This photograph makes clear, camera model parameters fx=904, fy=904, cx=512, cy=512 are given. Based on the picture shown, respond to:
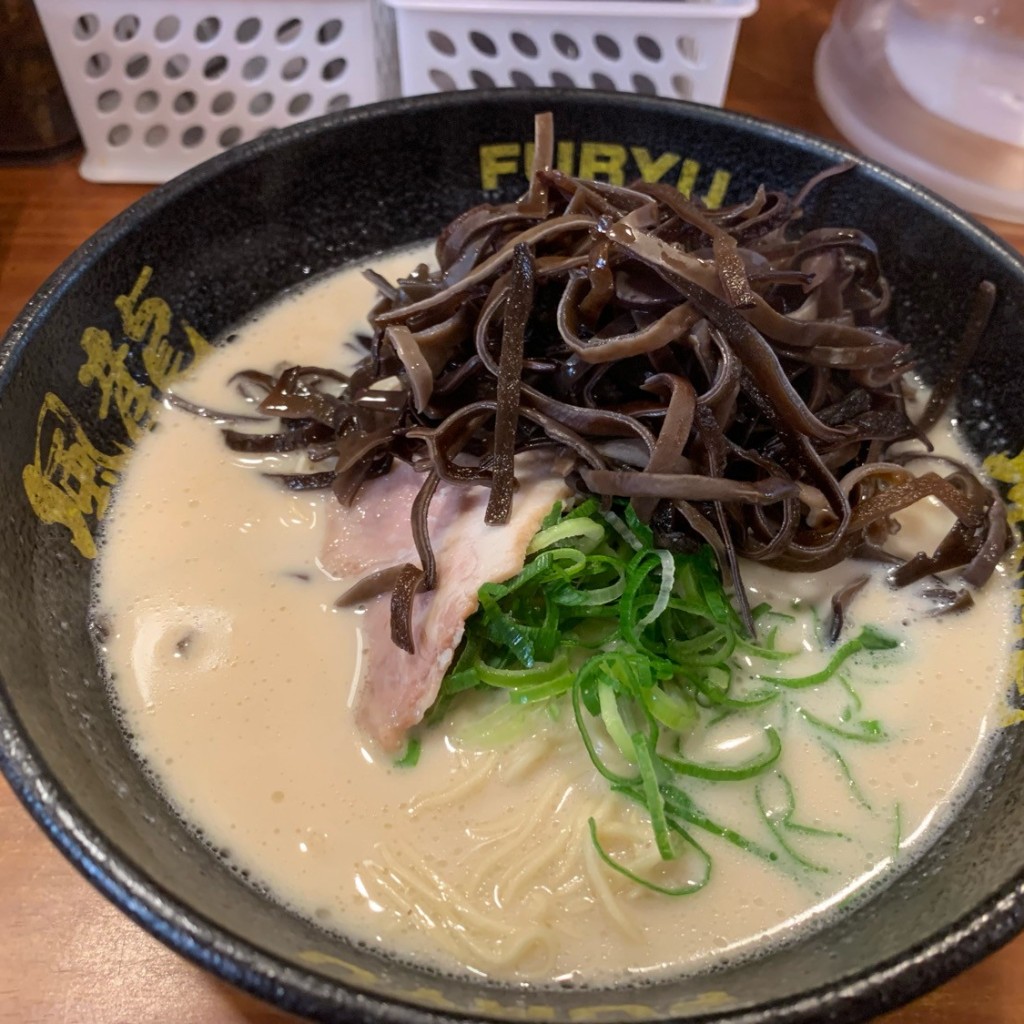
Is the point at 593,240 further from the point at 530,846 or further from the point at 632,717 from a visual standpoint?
the point at 530,846

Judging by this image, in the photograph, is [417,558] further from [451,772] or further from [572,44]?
[572,44]

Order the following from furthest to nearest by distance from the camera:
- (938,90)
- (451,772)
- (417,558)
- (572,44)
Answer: (938,90)
(572,44)
(417,558)
(451,772)

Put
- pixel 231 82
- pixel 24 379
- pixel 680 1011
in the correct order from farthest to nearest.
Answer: pixel 231 82 → pixel 24 379 → pixel 680 1011

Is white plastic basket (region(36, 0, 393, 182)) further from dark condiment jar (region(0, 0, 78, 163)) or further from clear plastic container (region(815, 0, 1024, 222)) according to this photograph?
clear plastic container (region(815, 0, 1024, 222))

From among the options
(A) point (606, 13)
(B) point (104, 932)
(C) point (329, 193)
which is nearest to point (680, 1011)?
(B) point (104, 932)

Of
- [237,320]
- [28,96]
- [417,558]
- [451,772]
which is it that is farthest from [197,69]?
→ [451,772]

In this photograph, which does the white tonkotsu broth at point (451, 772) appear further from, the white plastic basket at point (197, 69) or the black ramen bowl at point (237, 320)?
the white plastic basket at point (197, 69)
